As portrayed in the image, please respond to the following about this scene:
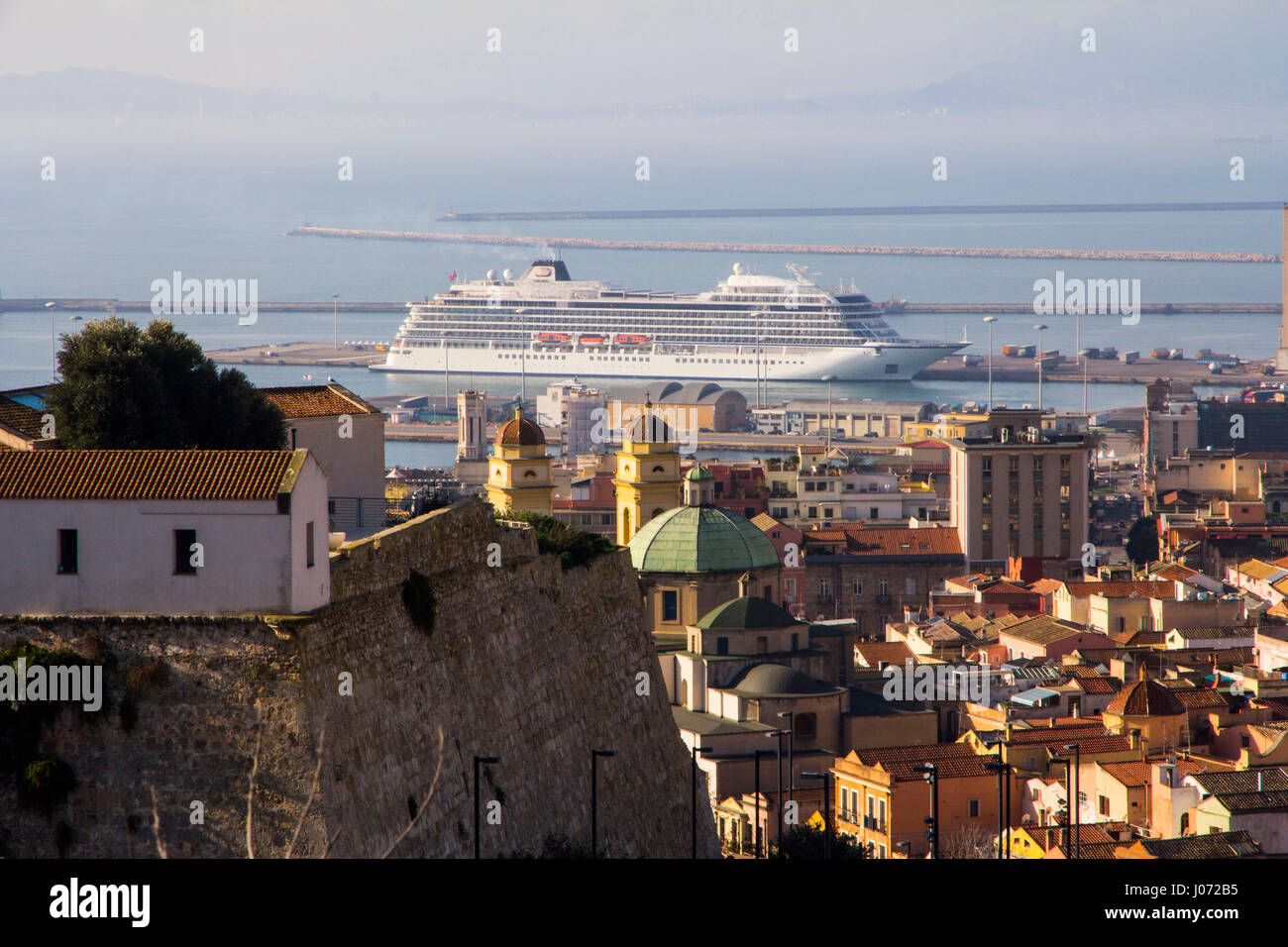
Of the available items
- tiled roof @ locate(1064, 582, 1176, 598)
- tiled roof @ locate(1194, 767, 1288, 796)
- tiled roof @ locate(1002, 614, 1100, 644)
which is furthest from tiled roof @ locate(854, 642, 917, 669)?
tiled roof @ locate(1194, 767, 1288, 796)

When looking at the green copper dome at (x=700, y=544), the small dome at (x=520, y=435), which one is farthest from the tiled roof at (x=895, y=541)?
the green copper dome at (x=700, y=544)

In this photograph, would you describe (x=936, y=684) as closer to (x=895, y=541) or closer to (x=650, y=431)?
(x=650, y=431)

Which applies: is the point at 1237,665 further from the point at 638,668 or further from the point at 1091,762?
the point at 638,668

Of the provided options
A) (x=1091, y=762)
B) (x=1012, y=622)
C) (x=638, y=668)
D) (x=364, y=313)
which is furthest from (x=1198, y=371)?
(x=638, y=668)

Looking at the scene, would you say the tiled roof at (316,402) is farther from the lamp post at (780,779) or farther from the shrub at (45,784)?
the shrub at (45,784)

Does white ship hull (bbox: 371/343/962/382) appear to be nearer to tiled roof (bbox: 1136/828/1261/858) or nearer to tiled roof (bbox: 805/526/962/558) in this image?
tiled roof (bbox: 805/526/962/558)

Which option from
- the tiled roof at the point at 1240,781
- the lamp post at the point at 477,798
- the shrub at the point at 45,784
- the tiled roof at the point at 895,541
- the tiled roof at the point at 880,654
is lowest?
the tiled roof at the point at 1240,781

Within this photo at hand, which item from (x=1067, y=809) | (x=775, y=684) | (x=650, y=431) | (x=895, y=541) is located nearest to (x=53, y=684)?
(x=1067, y=809)
